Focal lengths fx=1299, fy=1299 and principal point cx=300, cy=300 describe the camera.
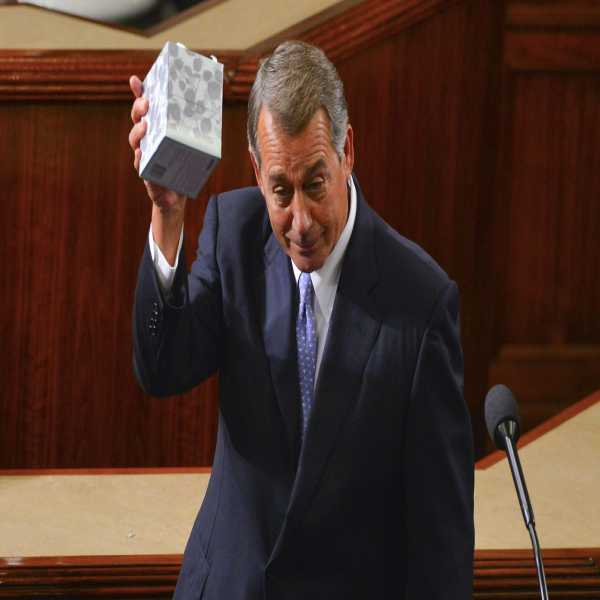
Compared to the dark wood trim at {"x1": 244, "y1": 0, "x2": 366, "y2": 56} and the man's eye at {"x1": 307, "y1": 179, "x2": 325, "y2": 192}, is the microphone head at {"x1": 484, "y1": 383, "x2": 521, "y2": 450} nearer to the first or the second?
the man's eye at {"x1": 307, "y1": 179, "x2": 325, "y2": 192}

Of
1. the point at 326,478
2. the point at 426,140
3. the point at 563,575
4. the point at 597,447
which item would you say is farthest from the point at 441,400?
the point at 426,140

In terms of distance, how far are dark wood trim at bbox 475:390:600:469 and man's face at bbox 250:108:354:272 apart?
51.4 inches

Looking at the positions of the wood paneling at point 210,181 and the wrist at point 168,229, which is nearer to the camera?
the wrist at point 168,229

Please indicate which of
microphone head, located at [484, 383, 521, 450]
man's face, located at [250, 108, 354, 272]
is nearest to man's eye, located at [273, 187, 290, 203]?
man's face, located at [250, 108, 354, 272]

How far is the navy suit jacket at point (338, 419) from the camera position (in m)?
1.32

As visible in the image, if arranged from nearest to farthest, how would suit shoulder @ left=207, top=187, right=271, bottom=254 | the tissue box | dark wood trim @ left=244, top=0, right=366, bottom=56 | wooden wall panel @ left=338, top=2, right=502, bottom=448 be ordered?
the tissue box
suit shoulder @ left=207, top=187, right=271, bottom=254
dark wood trim @ left=244, top=0, right=366, bottom=56
wooden wall panel @ left=338, top=2, right=502, bottom=448

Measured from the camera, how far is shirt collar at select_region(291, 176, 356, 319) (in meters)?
1.37

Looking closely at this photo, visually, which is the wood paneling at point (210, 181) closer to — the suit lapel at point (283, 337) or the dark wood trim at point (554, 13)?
the dark wood trim at point (554, 13)

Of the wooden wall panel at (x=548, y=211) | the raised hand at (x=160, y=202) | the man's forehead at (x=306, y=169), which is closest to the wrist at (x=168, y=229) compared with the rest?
the raised hand at (x=160, y=202)

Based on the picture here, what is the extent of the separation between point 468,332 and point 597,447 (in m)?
0.46

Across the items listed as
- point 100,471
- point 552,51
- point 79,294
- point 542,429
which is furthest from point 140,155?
point 552,51

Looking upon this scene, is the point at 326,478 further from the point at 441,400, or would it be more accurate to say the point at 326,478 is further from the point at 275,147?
the point at 275,147

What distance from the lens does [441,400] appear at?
133cm

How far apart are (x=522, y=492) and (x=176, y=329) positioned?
1.27ft
